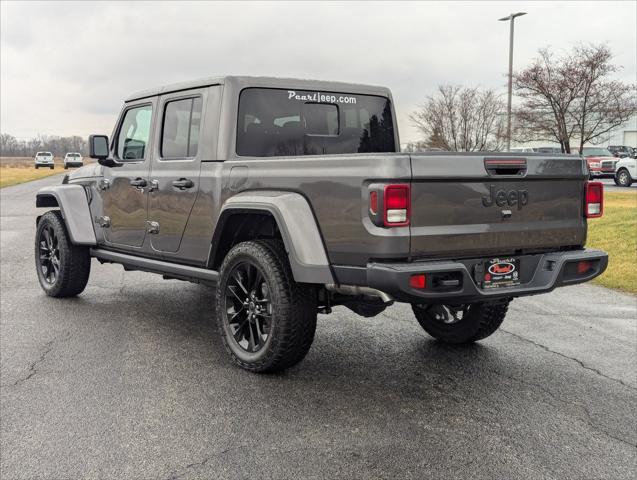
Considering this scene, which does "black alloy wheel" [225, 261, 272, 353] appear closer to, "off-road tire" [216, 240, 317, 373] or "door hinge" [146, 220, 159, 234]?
"off-road tire" [216, 240, 317, 373]

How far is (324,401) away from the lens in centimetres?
406

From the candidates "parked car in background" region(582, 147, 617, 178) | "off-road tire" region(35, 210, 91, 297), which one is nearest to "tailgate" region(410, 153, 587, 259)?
"off-road tire" region(35, 210, 91, 297)

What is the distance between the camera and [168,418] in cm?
378

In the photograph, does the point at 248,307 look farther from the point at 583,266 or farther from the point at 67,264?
the point at 67,264

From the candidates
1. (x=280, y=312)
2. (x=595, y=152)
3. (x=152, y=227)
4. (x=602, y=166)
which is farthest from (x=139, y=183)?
Answer: (x=595, y=152)

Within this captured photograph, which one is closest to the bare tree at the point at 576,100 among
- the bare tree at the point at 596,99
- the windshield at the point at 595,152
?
the bare tree at the point at 596,99

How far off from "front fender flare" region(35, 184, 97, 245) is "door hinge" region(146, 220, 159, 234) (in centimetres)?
120

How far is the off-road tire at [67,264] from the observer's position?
6.87 meters

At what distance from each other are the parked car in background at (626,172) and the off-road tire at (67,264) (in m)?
23.8

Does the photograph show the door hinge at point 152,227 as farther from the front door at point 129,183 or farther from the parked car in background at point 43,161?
the parked car in background at point 43,161

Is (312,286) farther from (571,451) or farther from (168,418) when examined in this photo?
(571,451)

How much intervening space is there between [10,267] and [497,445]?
770cm

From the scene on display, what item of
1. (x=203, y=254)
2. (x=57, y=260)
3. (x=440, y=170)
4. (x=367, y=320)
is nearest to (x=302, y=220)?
(x=440, y=170)

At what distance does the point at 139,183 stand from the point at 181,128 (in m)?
0.65
